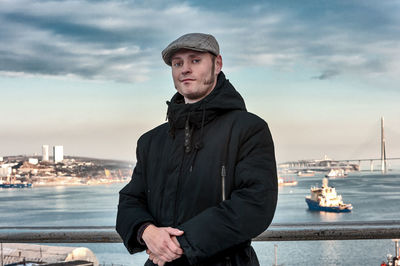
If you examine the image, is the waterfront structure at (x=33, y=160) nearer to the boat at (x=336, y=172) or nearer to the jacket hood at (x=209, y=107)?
the boat at (x=336, y=172)

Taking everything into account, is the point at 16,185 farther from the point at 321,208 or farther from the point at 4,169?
the point at 321,208

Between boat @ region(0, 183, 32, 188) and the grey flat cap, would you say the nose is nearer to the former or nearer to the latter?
the grey flat cap

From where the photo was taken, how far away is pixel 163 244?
1.24 meters

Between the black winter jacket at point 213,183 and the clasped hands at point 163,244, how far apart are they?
A: 18 millimetres

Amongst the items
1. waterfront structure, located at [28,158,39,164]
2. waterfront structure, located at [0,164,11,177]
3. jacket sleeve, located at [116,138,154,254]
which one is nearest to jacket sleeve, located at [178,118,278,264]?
jacket sleeve, located at [116,138,154,254]

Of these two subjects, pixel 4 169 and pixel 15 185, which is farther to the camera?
pixel 15 185

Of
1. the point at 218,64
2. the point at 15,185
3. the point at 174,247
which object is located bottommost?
the point at 15,185

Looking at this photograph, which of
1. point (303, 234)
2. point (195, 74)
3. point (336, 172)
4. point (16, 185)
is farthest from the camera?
point (336, 172)

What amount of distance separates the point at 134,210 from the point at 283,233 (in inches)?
31.9

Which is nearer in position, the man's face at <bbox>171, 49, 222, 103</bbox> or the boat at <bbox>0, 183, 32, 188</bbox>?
the man's face at <bbox>171, 49, 222, 103</bbox>

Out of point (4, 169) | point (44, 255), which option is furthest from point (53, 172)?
point (44, 255)

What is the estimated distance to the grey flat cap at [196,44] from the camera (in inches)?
52.4

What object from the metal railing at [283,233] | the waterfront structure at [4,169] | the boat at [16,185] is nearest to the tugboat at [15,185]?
the boat at [16,185]

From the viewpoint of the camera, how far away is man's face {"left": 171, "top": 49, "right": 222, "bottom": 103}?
136 centimetres
